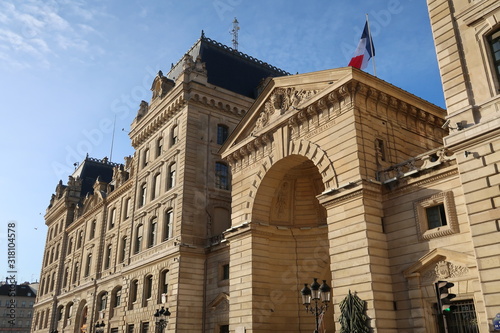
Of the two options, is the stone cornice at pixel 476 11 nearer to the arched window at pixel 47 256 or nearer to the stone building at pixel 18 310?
the arched window at pixel 47 256

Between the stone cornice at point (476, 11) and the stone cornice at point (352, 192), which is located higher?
the stone cornice at point (476, 11)

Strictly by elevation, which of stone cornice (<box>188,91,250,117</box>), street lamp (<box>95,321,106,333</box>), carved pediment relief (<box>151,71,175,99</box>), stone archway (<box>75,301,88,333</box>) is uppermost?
carved pediment relief (<box>151,71,175,99</box>)

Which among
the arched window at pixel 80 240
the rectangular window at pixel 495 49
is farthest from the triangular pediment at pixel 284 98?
the arched window at pixel 80 240

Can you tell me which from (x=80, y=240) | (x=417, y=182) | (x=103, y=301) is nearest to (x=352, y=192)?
(x=417, y=182)

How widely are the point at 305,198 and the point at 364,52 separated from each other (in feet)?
31.2

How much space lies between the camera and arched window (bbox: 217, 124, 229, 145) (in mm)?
38594

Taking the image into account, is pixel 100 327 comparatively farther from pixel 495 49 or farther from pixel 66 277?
pixel 495 49

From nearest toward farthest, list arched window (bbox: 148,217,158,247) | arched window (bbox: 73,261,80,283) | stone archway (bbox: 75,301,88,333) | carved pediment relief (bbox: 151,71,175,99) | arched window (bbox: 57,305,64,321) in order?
1. arched window (bbox: 148,217,158,247)
2. carved pediment relief (bbox: 151,71,175,99)
3. stone archway (bbox: 75,301,88,333)
4. arched window (bbox: 73,261,80,283)
5. arched window (bbox: 57,305,64,321)

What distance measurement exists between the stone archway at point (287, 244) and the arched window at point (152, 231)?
42.7ft

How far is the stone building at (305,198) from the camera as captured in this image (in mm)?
16875

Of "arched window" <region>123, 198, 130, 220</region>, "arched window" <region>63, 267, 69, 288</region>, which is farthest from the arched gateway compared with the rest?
"arched window" <region>63, 267, 69, 288</region>

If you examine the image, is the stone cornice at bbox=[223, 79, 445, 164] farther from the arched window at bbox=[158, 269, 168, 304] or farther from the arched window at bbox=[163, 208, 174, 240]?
the arched window at bbox=[158, 269, 168, 304]

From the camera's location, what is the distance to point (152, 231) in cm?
3838

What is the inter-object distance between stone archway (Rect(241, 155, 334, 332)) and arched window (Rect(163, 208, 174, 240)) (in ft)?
33.8
